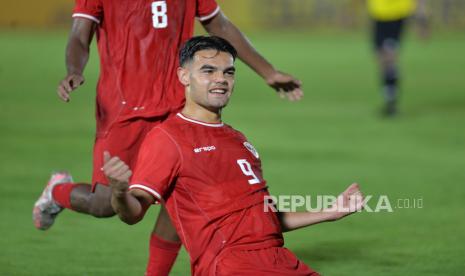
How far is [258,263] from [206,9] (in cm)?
231

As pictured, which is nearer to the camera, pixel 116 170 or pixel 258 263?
pixel 116 170

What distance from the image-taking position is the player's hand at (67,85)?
19.8 ft

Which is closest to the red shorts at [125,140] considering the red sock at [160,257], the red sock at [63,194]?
the red sock at [63,194]

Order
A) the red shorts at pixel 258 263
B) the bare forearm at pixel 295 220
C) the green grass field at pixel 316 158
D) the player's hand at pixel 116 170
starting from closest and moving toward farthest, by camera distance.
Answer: the player's hand at pixel 116 170 < the red shorts at pixel 258 263 < the bare forearm at pixel 295 220 < the green grass field at pixel 316 158

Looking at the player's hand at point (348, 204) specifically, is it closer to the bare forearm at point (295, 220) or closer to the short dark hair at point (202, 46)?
the bare forearm at point (295, 220)

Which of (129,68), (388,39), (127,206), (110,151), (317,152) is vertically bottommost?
(317,152)

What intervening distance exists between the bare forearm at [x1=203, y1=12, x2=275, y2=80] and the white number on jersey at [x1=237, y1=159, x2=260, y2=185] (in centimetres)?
145

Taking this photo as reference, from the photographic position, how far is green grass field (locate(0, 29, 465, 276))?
7.48m

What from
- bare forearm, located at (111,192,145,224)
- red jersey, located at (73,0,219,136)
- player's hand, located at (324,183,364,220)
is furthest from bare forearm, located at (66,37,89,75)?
player's hand, located at (324,183,364,220)

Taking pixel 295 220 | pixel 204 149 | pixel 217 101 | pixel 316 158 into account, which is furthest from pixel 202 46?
pixel 316 158

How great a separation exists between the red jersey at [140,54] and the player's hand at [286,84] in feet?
2.06

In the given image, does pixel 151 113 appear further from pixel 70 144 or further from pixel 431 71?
pixel 431 71

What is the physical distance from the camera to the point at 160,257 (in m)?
6.45

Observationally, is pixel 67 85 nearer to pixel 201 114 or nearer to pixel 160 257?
pixel 201 114
